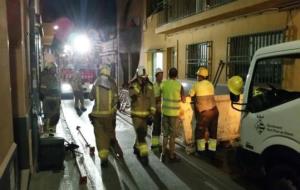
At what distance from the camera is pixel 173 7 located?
15016 mm

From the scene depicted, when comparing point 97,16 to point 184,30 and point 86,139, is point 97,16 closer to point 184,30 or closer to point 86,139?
point 184,30

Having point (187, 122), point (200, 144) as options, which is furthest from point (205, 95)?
point (200, 144)

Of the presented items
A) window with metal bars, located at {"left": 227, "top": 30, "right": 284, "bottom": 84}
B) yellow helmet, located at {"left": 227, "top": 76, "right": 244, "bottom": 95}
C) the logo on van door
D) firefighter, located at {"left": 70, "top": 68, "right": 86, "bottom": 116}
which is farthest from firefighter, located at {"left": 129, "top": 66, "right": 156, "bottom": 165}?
firefighter, located at {"left": 70, "top": 68, "right": 86, "bottom": 116}

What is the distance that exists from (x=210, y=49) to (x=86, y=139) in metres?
5.67

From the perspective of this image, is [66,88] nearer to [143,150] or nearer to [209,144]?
[143,150]

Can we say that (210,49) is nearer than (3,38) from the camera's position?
No

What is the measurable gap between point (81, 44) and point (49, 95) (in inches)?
625

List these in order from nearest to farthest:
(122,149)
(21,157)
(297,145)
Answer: (297,145) < (21,157) < (122,149)

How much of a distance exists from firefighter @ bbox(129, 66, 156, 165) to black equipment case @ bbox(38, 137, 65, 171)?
1.58 m

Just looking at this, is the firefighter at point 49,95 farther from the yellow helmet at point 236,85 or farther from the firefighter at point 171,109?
the yellow helmet at point 236,85

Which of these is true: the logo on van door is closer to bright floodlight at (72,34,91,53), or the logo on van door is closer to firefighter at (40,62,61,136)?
firefighter at (40,62,61,136)

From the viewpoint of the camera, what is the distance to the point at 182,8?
14.2 meters

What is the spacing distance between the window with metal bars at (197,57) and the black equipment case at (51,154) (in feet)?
23.6

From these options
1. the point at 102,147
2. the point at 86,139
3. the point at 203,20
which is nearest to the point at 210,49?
the point at 203,20
